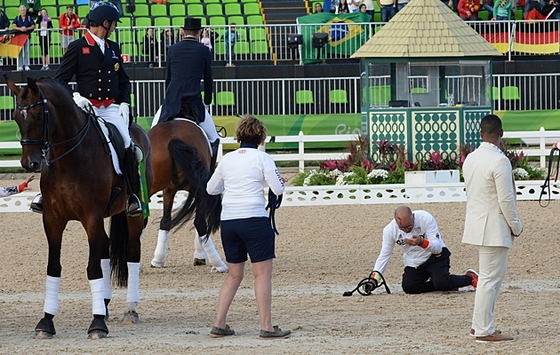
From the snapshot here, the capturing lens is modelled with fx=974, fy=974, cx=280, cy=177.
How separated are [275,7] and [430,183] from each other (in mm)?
13840

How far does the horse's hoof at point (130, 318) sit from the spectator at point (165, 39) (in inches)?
715

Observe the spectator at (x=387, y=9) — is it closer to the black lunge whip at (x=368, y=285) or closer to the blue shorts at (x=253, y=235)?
the black lunge whip at (x=368, y=285)

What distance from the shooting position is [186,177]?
427 inches

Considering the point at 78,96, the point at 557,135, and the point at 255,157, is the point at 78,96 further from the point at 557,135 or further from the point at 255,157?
the point at 557,135

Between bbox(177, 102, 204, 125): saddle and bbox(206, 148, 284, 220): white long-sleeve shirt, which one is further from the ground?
bbox(177, 102, 204, 125): saddle

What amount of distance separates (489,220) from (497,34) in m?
20.4

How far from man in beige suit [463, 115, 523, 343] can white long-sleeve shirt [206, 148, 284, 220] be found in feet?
4.70

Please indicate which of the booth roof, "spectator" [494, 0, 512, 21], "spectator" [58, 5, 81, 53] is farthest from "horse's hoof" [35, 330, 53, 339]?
"spectator" [494, 0, 512, 21]

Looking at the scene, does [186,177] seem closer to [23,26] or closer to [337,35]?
[337,35]

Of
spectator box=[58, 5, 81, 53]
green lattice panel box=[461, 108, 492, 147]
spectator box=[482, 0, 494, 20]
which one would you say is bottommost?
green lattice panel box=[461, 108, 492, 147]

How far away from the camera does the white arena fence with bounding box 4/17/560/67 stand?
26047 millimetres

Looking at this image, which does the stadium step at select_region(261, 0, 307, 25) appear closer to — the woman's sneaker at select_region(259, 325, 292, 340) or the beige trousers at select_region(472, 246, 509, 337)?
the woman's sneaker at select_region(259, 325, 292, 340)

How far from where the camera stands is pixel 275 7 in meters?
29.6

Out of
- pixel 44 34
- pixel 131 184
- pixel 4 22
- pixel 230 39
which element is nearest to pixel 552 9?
pixel 230 39
